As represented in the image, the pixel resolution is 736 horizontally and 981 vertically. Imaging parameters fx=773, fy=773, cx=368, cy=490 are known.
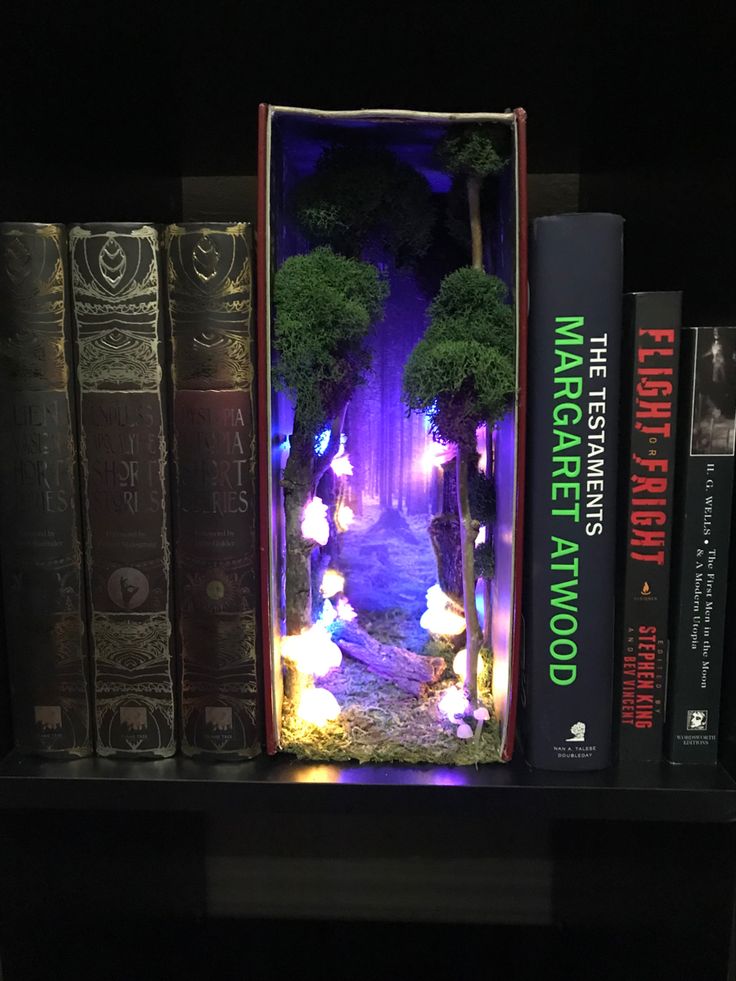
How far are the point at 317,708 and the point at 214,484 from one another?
9.2 inches

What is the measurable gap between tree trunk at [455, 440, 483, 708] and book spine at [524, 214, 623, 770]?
0.05 m

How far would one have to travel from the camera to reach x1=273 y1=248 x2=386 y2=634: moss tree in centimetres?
63

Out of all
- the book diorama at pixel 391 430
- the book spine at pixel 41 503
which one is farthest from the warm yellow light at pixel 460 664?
the book spine at pixel 41 503

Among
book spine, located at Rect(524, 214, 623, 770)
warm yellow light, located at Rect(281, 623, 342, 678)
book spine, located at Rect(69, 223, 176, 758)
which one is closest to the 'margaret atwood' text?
book spine, located at Rect(524, 214, 623, 770)

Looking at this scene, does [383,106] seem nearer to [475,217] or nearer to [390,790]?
[475,217]

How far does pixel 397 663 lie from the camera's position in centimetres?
78

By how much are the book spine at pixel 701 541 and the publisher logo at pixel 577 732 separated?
0.08 meters

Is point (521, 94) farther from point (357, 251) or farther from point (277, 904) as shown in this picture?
point (277, 904)

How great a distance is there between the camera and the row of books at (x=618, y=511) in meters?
0.62

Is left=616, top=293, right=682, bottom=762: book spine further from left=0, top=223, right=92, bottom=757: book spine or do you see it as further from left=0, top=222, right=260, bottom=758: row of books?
left=0, top=223, right=92, bottom=757: book spine

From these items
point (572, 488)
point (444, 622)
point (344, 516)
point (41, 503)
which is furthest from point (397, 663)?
point (41, 503)

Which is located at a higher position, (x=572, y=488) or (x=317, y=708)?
(x=572, y=488)

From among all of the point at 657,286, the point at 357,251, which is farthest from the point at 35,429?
the point at 657,286

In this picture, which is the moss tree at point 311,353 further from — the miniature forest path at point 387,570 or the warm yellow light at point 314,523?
the miniature forest path at point 387,570
